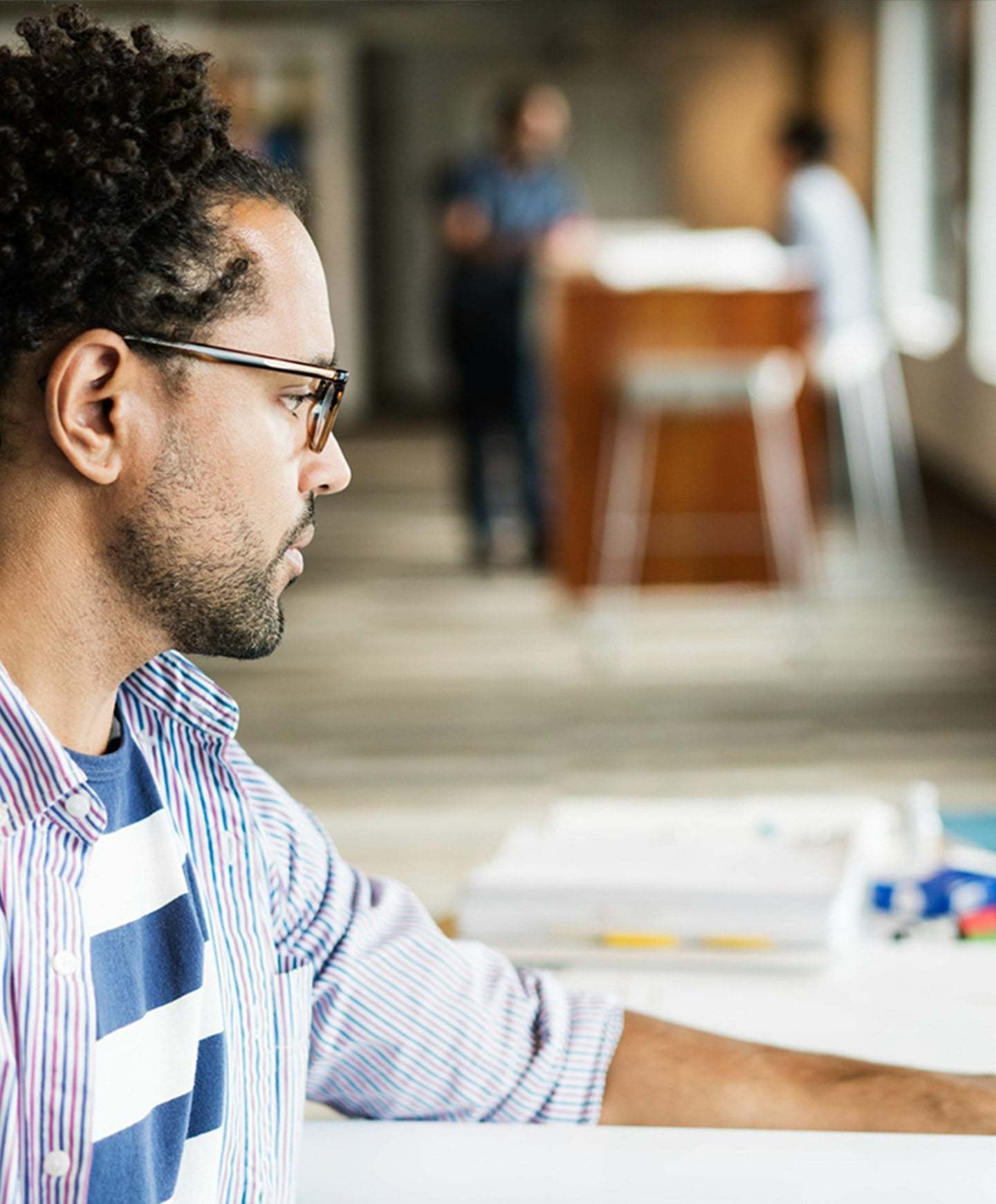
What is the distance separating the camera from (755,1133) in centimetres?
97

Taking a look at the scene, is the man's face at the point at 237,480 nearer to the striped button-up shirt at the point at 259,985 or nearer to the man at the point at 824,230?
the striped button-up shirt at the point at 259,985

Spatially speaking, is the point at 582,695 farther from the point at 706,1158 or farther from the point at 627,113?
the point at 627,113

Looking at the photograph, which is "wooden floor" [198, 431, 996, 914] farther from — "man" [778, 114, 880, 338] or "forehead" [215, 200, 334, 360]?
A: "forehead" [215, 200, 334, 360]

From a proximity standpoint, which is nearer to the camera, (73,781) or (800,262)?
(73,781)

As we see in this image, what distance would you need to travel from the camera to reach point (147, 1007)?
2.83 feet

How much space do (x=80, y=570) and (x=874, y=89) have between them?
992 centimetres

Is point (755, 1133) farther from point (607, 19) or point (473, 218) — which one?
point (607, 19)

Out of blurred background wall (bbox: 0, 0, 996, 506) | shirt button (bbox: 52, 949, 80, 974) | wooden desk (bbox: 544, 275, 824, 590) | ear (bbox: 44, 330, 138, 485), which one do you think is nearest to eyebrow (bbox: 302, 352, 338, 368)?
ear (bbox: 44, 330, 138, 485)

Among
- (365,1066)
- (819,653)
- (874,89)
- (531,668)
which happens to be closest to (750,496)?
(819,653)

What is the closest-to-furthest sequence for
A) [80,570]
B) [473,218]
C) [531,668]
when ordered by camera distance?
[80,570] < [531,668] < [473,218]

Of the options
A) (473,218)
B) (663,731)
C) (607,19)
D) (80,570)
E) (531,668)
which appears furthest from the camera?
(607,19)

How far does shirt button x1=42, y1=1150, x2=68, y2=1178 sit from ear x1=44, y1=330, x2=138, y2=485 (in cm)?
33

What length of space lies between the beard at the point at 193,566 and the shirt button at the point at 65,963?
197 mm

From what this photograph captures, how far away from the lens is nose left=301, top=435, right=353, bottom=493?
967mm
